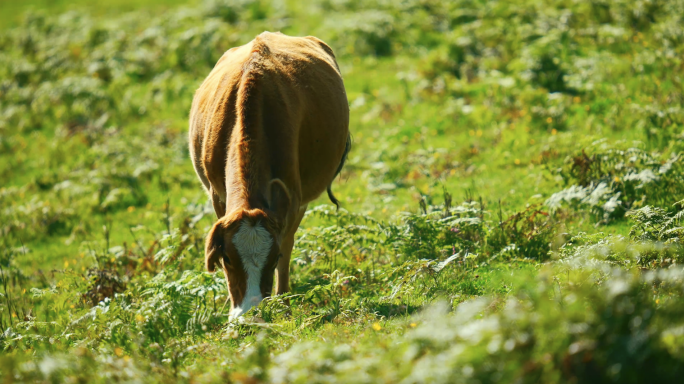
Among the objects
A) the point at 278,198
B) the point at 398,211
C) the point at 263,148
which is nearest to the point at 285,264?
the point at 278,198

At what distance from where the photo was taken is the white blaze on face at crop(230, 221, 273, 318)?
4957 millimetres

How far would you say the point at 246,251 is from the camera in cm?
498

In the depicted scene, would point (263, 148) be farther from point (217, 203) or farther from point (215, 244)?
point (217, 203)

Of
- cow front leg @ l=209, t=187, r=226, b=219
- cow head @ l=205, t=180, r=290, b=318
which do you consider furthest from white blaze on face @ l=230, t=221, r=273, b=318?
cow front leg @ l=209, t=187, r=226, b=219

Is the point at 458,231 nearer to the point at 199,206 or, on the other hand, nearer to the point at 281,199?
the point at 281,199

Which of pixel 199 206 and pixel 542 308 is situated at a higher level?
pixel 542 308

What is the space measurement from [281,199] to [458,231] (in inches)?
88.2

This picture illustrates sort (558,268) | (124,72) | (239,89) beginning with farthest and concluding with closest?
(124,72), (239,89), (558,268)

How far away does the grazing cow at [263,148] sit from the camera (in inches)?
198

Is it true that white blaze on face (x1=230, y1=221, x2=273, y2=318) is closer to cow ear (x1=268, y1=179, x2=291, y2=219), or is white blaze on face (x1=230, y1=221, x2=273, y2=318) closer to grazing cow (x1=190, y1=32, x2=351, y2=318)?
grazing cow (x1=190, y1=32, x2=351, y2=318)

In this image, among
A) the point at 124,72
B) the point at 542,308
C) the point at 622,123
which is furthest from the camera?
the point at 124,72

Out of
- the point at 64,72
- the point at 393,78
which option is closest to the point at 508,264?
the point at 393,78

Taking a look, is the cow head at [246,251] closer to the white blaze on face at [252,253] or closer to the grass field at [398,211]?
the white blaze on face at [252,253]

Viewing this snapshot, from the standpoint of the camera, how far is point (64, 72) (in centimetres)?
1817
